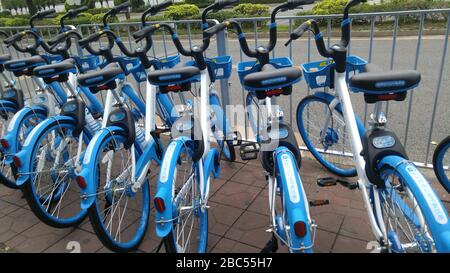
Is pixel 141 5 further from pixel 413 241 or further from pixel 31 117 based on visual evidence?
pixel 413 241

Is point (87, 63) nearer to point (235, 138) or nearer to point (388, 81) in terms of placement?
point (235, 138)

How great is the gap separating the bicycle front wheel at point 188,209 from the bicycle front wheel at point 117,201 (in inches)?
16.7

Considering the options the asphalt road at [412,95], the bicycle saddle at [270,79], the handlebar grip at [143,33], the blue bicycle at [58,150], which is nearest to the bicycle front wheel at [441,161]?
the asphalt road at [412,95]

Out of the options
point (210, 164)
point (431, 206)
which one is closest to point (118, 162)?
point (210, 164)

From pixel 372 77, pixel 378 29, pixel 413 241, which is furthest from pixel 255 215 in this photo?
pixel 378 29

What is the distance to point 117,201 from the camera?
2.70 metres

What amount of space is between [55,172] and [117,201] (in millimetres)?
800

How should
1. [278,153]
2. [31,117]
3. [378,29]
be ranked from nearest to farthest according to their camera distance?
[278,153]
[31,117]
[378,29]

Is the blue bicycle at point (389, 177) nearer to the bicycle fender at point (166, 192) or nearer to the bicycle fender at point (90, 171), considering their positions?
the bicycle fender at point (166, 192)

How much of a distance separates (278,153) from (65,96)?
7.98 ft

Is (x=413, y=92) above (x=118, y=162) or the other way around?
the other way around

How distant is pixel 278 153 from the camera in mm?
2064

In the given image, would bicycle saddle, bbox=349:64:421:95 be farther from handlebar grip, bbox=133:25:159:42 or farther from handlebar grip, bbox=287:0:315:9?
handlebar grip, bbox=133:25:159:42

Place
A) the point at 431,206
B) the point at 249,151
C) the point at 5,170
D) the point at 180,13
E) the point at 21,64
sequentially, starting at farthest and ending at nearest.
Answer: the point at 180,13 < the point at 5,170 < the point at 249,151 < the point at 21,64 < the point at 431,206
